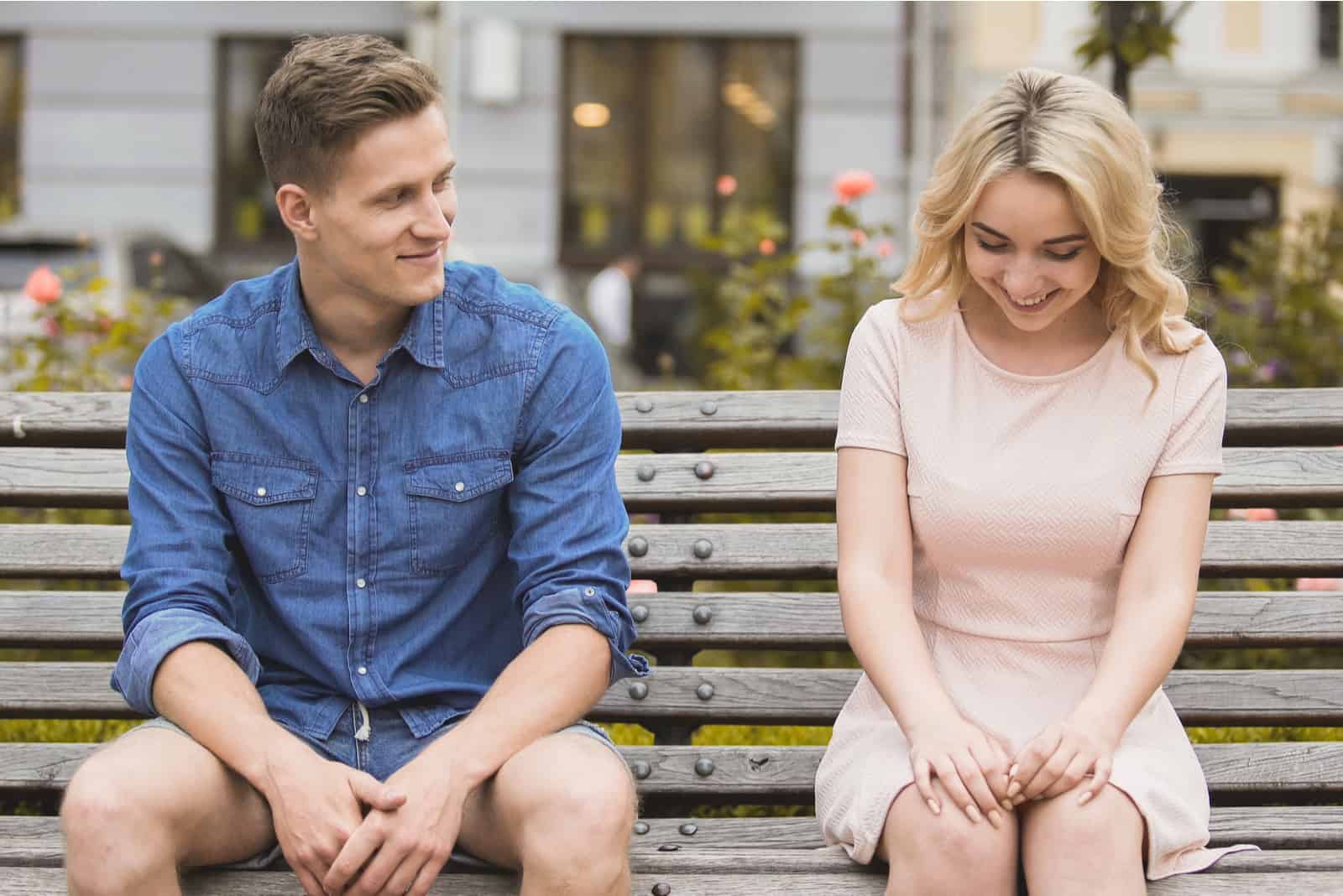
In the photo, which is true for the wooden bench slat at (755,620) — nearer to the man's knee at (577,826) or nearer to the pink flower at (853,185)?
the man's knee at (577,826)

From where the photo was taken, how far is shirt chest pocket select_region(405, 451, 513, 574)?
2.63 m

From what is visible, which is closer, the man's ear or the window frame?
the man's ear

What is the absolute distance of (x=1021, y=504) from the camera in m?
2.62

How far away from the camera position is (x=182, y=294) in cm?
1095

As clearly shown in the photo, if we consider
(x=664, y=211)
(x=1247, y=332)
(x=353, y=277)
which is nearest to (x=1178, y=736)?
(x=353, y=277)

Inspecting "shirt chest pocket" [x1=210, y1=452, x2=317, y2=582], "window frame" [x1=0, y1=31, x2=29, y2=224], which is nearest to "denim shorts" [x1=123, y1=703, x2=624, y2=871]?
"shirt chest pocket" [x1=210, y1=452, x2=317, y2=582]

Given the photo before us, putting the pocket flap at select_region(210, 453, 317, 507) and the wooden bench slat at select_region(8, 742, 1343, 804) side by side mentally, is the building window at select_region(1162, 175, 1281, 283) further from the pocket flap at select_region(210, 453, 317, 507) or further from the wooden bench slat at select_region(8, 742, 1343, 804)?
the pocket flap at select_region(210, 453, 317, 507)

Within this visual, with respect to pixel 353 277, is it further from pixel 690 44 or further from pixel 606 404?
pixel 690 44

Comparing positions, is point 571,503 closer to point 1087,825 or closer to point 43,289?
point 1087,825

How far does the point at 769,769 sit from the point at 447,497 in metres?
0.87

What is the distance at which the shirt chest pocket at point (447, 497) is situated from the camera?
263cm

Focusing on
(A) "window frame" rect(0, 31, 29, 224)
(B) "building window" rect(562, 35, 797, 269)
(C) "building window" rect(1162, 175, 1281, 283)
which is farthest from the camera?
(C) "building window" rect(1162, 175, 1281, 283)

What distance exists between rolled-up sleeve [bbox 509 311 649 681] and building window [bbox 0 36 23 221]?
15372 mm

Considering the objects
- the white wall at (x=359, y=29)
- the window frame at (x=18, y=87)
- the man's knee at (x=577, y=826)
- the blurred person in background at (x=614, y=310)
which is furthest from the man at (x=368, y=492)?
the window frame at (x=18, y=87)
